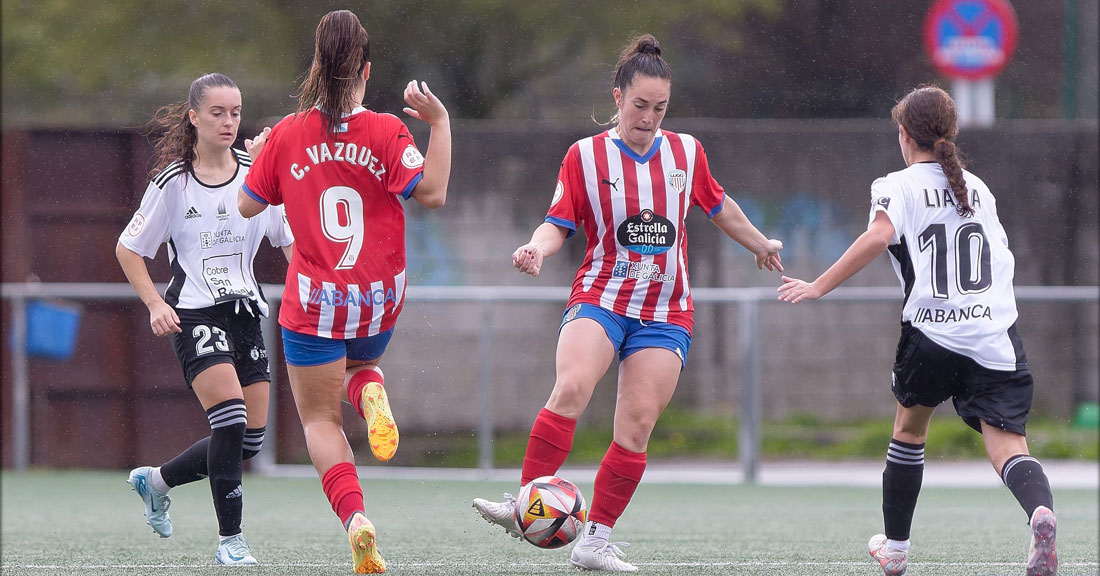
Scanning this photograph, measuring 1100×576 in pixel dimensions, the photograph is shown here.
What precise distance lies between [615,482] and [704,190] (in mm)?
1111

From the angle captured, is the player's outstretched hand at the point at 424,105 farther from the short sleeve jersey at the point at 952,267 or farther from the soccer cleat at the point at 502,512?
the short sleeve jersey at the point at 952,267

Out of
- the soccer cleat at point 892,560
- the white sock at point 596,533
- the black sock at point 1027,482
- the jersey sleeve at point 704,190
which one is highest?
the jersey sleeve at point 704,190

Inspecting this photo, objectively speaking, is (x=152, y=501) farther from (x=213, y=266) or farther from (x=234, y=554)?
(x=213, y=266)

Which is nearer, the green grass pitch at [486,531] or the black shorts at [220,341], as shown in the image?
the black shorts at [220,341]

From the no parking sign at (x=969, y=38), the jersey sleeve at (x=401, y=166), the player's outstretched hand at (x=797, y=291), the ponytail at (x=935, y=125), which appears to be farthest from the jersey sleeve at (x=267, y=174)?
the no parking sign at (x=969, y=38)

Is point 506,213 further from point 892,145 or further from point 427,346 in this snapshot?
point 892,145

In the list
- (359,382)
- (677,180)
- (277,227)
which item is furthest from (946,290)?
(277,227)

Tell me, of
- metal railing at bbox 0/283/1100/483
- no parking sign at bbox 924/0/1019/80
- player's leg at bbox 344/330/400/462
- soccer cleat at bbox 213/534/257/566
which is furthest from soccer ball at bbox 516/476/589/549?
no parking sign at bbox 924/0/1019/80

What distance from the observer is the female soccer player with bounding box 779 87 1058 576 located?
4184 mm

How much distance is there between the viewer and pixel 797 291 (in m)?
4.36

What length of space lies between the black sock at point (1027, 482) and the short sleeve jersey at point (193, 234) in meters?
2.80

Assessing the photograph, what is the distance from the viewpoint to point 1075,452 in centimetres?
924

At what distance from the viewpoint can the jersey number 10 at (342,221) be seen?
14.0 feet

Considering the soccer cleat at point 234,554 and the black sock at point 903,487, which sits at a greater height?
the black sock at point 903,487
